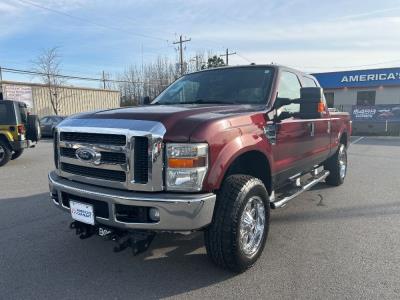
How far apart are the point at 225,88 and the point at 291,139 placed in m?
1.02

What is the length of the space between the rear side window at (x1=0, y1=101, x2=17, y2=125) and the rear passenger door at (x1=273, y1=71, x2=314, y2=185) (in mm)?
8523

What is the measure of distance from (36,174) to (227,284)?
6.94m

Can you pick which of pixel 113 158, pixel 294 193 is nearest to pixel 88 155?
pixel 113 158

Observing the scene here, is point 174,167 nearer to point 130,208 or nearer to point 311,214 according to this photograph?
point 130,208

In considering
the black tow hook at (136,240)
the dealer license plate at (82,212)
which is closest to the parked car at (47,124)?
the dealer license plate at (82,212)

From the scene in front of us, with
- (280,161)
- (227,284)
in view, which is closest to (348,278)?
(227,284)

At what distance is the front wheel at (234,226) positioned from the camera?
3.13m

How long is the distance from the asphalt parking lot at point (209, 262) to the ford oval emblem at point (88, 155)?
1098 millimetres

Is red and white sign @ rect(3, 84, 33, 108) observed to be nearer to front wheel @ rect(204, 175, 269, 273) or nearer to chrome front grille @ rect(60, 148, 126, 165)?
chrome front grille @ rect(60, 148, 126, 165)

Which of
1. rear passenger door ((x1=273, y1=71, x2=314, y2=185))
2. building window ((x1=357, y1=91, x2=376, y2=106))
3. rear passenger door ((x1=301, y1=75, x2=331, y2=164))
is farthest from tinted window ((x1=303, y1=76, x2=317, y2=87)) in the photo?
building window ((x1=357, y1=91, x2=376, y2=106))

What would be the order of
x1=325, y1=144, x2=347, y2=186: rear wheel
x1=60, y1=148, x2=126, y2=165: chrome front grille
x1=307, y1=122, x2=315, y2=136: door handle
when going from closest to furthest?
x1=60, y1=148, x2=126, y2=165: chrome front grille < x1=307, y1=122, x2=315, y2=136: door handle < x1=325, y1=144, x2=347, y2=186: rear wheel

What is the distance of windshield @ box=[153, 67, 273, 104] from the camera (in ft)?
13.9

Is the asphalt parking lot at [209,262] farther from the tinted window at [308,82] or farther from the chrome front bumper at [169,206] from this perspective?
the tinted window at [308,82]

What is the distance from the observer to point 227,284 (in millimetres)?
3213
